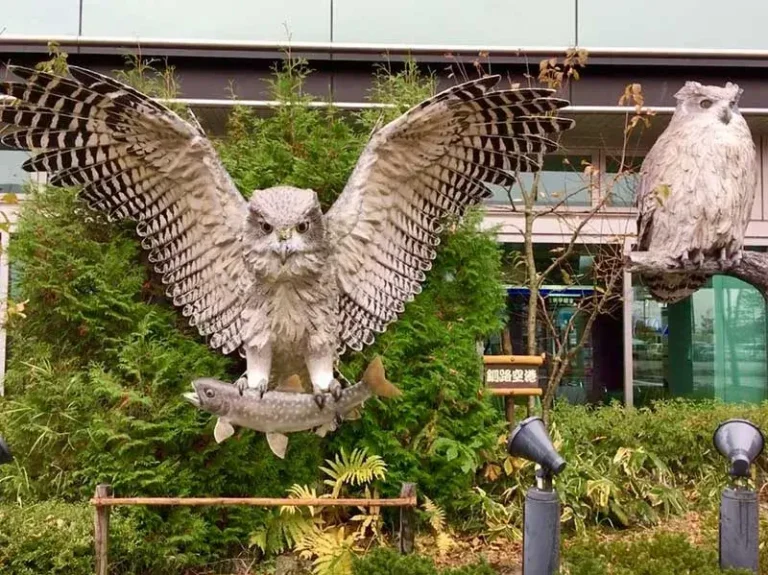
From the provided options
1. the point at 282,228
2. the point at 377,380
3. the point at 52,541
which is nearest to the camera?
the point at 282,228

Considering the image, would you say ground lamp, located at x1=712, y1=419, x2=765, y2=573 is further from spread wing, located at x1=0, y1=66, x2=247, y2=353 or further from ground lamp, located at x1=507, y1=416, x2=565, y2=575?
spread wing, located at x1=0, y1=66, x2=247, y2=353

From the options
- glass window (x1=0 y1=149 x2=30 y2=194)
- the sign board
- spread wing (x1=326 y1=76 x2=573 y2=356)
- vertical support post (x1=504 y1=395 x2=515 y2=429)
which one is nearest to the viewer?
spread wing (x1=326 y1=76 x2=573 y2=356)

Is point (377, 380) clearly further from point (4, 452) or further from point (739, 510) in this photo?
point (739, 510)

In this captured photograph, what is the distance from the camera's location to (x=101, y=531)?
350 cm

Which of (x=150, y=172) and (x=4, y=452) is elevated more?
(x=150, y=172)

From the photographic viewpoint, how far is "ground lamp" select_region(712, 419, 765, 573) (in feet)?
10.5

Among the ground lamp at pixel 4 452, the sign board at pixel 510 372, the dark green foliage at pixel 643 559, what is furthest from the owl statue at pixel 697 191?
the ground lamp at pixel 4 452

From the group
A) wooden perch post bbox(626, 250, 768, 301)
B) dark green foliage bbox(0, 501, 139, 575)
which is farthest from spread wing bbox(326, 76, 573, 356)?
dark green foliage bbox(0, 501, 139, 575)

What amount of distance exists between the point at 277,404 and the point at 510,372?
1.90 metres

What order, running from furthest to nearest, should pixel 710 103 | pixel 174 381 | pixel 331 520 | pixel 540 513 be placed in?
pixel 331 520 < pixel 174 381 < pixel 710 103 < pixel 540 513

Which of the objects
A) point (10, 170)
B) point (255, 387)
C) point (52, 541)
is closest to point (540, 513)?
point (255, 387)

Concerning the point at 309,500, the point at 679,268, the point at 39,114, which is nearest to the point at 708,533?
the point at 679,268

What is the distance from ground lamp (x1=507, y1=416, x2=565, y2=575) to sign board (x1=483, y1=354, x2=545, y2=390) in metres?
1.58

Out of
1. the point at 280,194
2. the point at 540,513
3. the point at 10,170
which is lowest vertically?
the point at 540,513
